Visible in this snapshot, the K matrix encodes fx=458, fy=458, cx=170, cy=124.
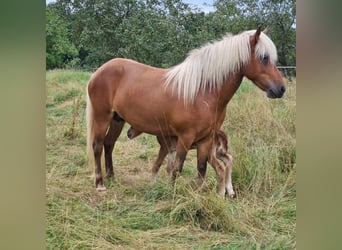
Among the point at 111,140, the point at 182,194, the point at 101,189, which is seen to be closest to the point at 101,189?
the point at 101,189

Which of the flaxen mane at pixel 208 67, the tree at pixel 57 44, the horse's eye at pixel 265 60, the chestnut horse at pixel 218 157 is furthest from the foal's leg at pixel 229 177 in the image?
the tree at pixel 57 44

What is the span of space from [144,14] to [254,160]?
0.80m

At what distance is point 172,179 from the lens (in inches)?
79.5

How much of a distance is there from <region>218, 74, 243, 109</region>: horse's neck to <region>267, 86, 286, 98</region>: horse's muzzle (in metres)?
0.14

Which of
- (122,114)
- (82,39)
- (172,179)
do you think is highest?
(82,39)

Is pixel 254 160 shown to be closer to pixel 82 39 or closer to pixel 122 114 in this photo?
pixel 122 114

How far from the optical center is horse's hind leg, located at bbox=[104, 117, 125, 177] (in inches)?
80.5

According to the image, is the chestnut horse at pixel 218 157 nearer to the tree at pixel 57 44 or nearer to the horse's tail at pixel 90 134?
the horse's tail at pixel 90 134

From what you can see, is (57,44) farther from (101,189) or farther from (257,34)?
(257,34)

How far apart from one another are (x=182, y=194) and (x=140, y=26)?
75cm

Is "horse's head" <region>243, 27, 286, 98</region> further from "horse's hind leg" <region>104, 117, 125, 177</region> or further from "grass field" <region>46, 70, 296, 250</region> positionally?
"horse's hind leg" <region>104, 117, 125, 177</region>

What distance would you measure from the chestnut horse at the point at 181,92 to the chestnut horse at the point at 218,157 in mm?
23
